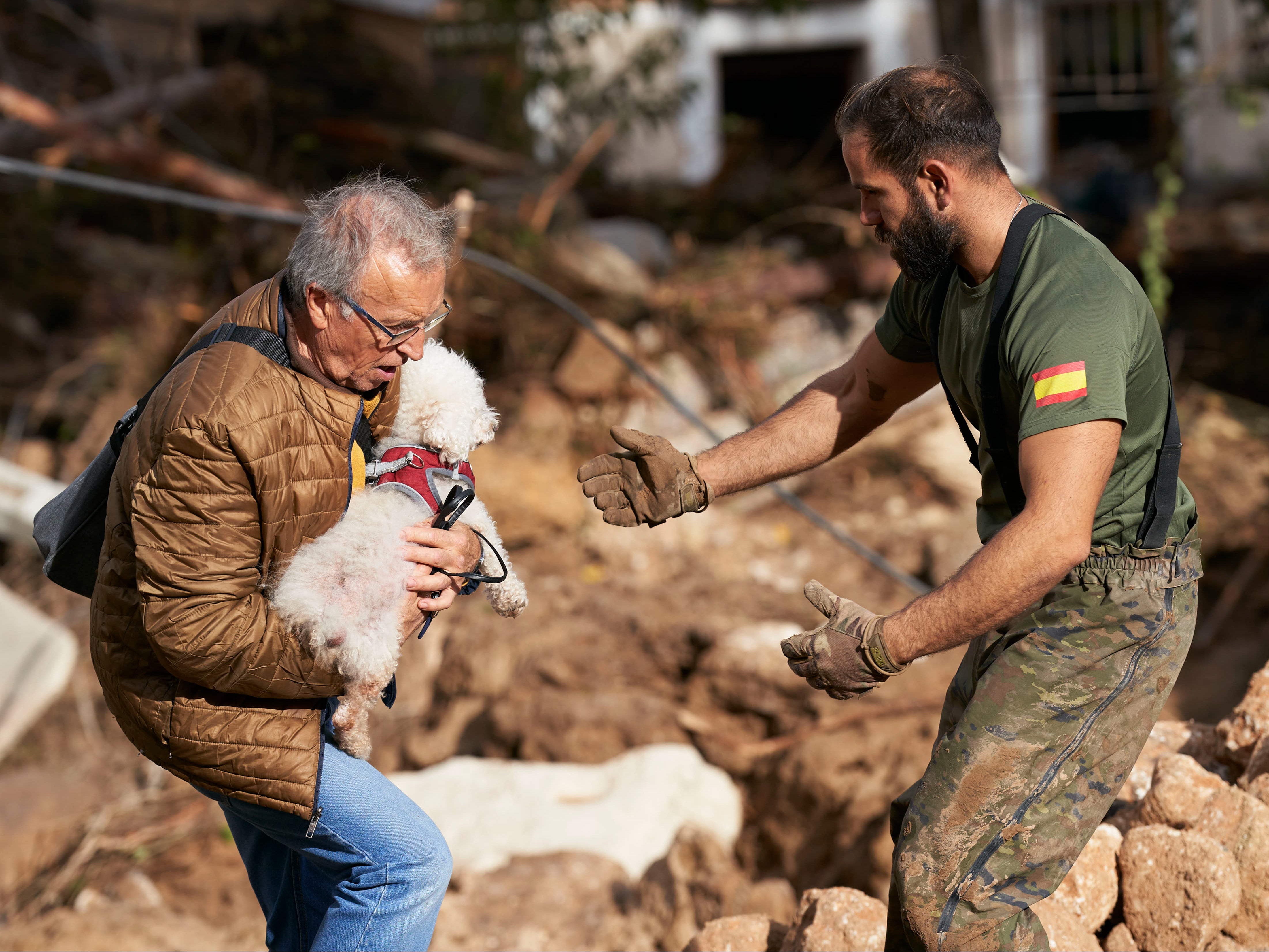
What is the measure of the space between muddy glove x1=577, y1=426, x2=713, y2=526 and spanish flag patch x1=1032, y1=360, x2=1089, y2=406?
0.91 m

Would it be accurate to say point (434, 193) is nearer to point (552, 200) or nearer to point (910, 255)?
point (552, 200)

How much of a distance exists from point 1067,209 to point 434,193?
554 centimetres

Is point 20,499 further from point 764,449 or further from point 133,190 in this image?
point 764,449


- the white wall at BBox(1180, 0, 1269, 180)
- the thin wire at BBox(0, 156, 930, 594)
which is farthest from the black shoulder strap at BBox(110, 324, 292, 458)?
the white wall at BBox(1180, 0, 1269, 180)

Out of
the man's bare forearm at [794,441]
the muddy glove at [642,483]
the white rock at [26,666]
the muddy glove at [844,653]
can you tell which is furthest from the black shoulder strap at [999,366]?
the white rock at [26,666]

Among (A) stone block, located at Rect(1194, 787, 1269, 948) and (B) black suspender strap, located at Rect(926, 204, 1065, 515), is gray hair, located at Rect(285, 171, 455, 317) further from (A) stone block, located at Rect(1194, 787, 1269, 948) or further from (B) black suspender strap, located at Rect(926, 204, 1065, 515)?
(A) stone block, located at Rect(1194, 787, 1269, 948)

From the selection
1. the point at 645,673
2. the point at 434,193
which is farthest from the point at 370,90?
the point at 645,673

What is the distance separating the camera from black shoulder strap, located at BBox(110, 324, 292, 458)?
2078 millimetres

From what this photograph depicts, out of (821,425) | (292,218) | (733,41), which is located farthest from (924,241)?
(733,41)

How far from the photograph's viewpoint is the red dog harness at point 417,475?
2.21m

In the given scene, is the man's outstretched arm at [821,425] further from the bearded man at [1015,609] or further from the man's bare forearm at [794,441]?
the bearded man at [1015,609]

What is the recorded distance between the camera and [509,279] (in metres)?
7.93

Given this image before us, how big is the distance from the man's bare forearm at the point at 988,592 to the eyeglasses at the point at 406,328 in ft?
3.61

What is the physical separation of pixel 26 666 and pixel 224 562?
5.27 m
